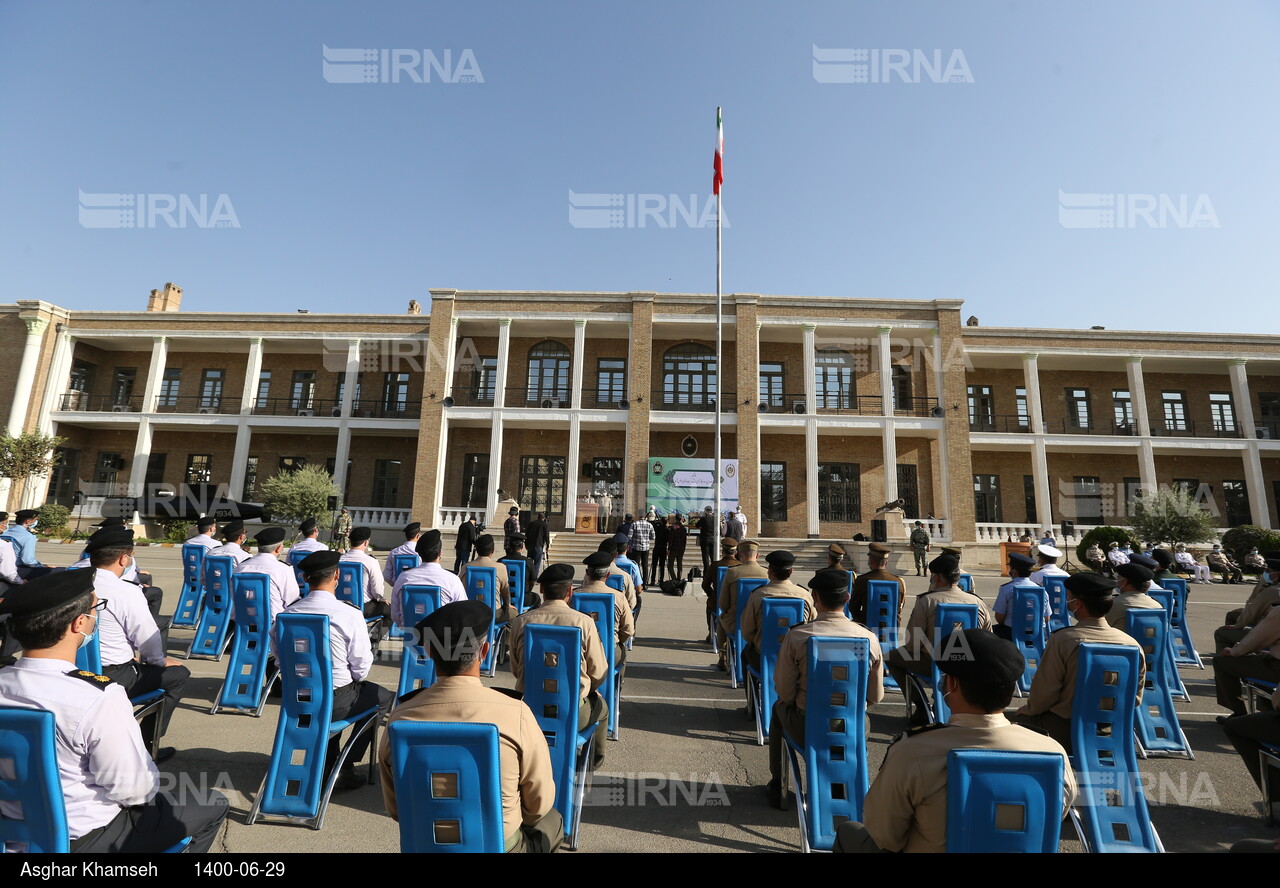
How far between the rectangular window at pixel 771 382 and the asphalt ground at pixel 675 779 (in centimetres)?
1847

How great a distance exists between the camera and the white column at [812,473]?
21344 mm

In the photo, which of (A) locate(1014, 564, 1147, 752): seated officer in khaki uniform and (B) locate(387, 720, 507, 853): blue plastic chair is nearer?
(B) locate(387, 720, 507, 853): blue plastic chair

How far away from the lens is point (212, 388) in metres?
26.6

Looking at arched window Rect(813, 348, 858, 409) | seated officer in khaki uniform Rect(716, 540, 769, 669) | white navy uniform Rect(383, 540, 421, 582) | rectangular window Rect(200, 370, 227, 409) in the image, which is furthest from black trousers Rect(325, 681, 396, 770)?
rectangular window Rect(200, 370, 227, 409)

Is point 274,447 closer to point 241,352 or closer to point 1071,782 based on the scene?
point 241,352

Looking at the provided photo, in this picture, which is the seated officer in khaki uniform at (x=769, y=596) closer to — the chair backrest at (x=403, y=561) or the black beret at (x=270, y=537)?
the black beret at (x=270, y=537)

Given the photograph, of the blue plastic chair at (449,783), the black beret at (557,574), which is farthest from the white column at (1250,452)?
the blue plastic chair at (449,783)

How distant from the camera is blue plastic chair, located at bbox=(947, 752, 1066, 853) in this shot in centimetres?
183

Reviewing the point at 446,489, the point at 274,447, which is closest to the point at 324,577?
the point at 446,489

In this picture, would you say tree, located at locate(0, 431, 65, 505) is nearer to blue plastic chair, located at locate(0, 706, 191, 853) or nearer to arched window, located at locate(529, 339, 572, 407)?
arched window, located at locate(529, 339, 572, 407)

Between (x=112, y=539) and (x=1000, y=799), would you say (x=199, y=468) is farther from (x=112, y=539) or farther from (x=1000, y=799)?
(x=1000, y=799)

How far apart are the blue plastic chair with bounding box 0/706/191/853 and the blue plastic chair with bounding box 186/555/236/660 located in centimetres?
493

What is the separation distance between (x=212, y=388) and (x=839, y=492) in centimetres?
2771

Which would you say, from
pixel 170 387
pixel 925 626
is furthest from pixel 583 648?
pixel 170 387
